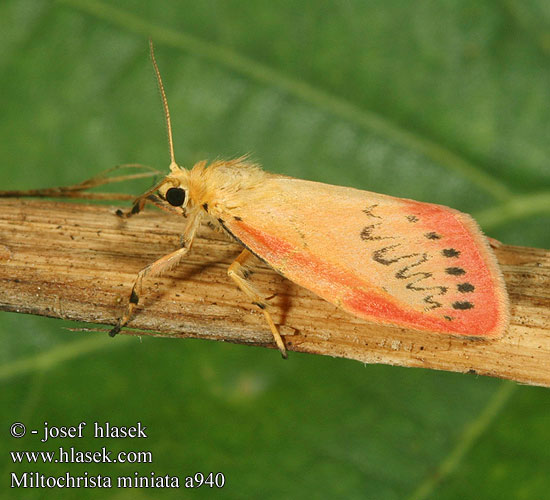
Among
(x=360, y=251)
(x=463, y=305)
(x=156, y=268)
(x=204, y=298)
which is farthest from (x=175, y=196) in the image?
(x=463, y=305)

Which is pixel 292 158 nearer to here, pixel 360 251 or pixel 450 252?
pixel 360 251

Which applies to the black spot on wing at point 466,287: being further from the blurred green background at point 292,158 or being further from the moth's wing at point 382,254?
the blurred green background at point 292,158

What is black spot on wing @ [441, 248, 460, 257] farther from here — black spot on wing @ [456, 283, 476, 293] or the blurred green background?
the blurred green background

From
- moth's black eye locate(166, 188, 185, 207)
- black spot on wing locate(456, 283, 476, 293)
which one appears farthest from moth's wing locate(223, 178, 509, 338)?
moth's black eye locate(166, 188, 185, 207)

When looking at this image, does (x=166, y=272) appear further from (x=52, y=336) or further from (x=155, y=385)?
(x=52, y=336)

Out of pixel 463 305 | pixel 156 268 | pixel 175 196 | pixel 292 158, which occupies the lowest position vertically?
pixel 463 305

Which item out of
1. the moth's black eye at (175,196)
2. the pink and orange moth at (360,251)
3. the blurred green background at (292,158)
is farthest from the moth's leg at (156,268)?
the blurred green background at (292,158)

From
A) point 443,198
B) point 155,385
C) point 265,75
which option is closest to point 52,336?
point 155,385

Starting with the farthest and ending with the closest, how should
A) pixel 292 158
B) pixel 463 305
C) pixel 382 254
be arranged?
1. pixel 292 158
2. pixel 382 254
3. pixel 463 305
